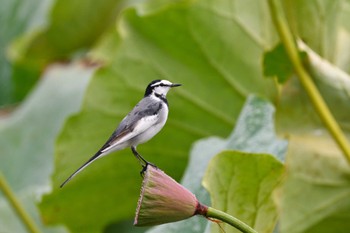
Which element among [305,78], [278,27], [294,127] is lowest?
[294,127]

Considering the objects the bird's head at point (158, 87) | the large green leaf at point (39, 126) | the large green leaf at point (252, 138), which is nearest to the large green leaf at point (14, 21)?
the large green leaf at point (39, 126)

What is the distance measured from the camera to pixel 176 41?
237 centimetres

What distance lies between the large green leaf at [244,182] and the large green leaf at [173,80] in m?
0.80

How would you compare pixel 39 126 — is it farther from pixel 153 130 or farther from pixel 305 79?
pixel 153 130

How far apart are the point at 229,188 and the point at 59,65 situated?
195 centimetres

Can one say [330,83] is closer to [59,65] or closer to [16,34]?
[59,65]

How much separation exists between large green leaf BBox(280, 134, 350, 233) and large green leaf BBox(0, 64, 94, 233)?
3.66ft

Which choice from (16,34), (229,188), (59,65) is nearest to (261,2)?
(229,188)

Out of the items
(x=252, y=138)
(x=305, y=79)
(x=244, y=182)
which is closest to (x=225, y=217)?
(x=244, y=182)

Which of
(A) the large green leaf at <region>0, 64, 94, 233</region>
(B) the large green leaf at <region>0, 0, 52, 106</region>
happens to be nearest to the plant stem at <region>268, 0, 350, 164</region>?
(A) the large green leaf at <region>0, 64, 94, 233</region>

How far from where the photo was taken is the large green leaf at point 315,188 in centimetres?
211

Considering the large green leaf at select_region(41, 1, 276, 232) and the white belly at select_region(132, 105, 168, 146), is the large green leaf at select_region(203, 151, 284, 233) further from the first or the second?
the large green leaf at select_region(41, 1, 276, 232)

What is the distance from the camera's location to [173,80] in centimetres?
237

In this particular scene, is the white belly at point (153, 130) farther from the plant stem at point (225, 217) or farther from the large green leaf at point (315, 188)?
the large green leaf at point (315, 188)
